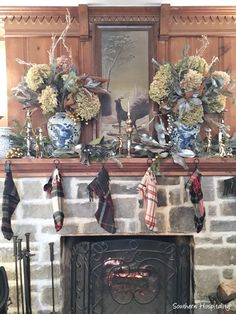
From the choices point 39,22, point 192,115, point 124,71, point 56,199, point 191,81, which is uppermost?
point 39,22

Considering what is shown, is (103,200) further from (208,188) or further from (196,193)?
(208,188)

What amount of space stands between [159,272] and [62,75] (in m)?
1.51

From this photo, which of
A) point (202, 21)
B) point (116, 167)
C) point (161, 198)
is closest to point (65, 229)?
point (116, 167)

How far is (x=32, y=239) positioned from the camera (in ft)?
8.23

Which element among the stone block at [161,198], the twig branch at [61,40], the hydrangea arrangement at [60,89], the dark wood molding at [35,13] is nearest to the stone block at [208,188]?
the stone block at [161,198]

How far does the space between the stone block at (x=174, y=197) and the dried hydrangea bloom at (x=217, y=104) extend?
595 mm

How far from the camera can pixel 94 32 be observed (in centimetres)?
263

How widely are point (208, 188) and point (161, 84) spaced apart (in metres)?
0.77

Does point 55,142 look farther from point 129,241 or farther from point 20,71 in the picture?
point 129,241

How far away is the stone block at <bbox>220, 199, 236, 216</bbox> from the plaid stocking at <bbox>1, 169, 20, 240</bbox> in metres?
1.39

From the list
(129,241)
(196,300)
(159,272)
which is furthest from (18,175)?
(196,300)

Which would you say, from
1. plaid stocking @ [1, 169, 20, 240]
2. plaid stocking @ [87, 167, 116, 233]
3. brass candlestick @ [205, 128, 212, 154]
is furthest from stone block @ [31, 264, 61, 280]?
brass candlestick @ [205, 128, 212, 154]

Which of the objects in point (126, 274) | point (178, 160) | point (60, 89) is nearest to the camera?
point (178, 160)

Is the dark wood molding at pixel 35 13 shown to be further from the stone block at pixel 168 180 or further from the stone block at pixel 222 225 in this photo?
the stone block at pixel 222 225
